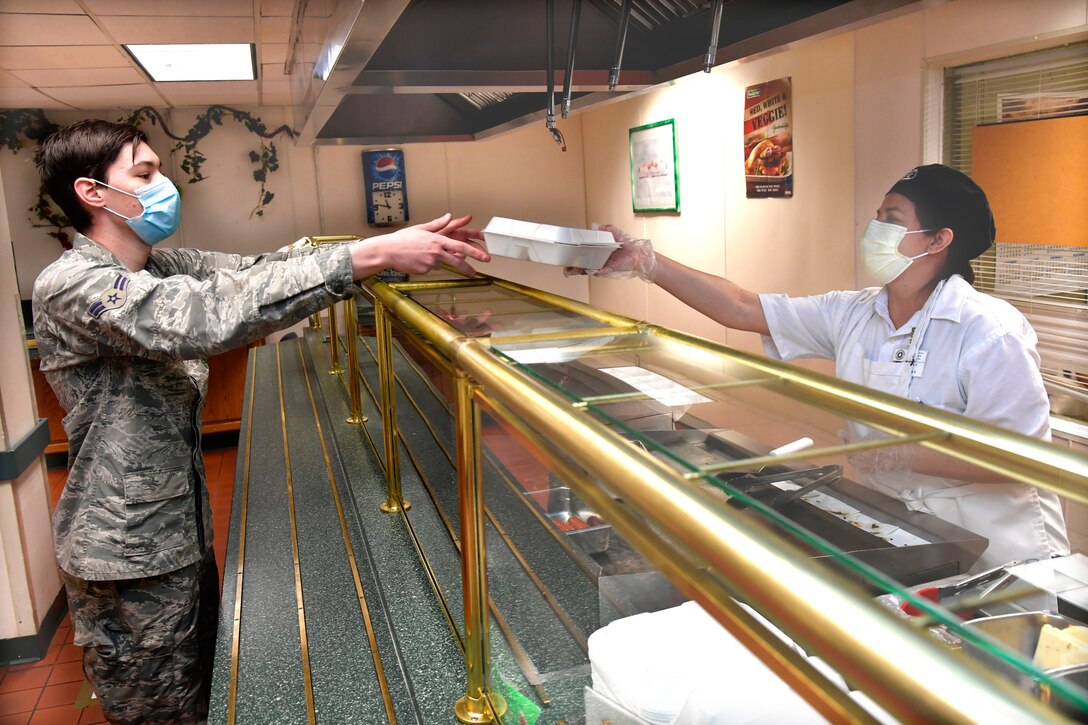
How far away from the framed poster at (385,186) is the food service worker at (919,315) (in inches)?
195

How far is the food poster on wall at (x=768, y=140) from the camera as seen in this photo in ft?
14.4

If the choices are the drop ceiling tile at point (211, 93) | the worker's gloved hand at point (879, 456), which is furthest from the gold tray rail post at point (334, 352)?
the worker's gloved hand at point (879, 456)

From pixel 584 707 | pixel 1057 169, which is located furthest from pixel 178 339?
pixel 1057 169

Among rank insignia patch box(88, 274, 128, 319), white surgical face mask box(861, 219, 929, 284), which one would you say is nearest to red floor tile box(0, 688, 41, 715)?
rank insignia patch box(88, 274, 128, 319)

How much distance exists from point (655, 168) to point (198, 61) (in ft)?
10.9

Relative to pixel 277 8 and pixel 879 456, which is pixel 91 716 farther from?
pixel 879 456

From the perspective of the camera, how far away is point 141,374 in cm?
181

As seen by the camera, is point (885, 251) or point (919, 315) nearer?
point (919, 315)

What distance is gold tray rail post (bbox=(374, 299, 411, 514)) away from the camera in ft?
6.35

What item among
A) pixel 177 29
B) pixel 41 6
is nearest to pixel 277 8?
pixel 177 29

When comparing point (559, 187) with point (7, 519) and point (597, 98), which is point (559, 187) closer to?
point (597, 98)

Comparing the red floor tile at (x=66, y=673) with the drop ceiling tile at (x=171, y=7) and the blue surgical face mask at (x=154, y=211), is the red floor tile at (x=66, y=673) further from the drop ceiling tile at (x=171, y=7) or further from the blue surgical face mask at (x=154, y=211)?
the drop ceiling tile at (x=171, y=7)

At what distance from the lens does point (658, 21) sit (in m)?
2.46

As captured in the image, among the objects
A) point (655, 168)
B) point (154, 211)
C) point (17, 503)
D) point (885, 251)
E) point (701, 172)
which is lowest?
point (17, 503)
